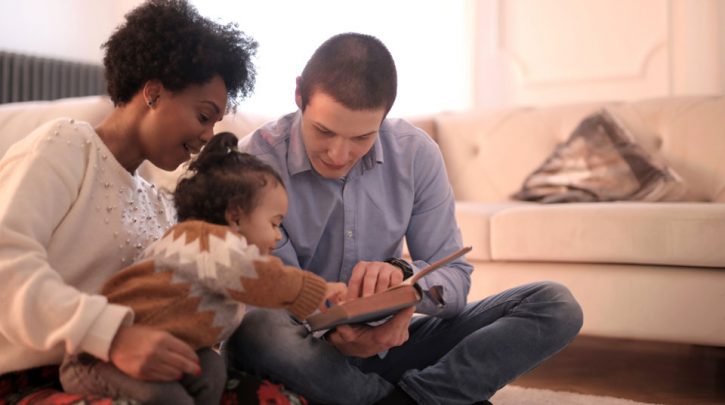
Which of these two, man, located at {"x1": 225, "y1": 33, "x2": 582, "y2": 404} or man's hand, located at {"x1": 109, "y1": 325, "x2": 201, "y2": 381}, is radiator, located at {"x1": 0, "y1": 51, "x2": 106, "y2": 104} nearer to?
man, located at {"x1": 225, "y1": 33, "x2": 582, "y2": 404}

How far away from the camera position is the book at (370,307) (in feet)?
3.55

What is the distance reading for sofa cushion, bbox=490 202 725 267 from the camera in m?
2.06

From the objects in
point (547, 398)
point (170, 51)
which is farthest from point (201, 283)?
point (547, 398)

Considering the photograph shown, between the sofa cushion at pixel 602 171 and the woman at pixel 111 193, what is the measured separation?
1525 mm

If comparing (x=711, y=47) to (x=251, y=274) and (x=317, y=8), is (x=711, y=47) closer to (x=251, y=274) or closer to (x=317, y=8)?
(x=317, y=8)

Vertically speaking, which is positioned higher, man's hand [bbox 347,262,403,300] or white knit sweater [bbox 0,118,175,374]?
white knit sweater [bbox 0,118,175,374]

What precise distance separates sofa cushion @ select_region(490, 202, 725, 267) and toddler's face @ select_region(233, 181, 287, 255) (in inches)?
50.1

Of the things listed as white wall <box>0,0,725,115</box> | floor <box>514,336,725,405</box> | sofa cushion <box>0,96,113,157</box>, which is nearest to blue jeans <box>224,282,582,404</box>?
floor <box>514,336,725,405</box>

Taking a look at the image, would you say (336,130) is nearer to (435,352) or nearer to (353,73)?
(353,73)

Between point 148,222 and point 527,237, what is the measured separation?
131cm

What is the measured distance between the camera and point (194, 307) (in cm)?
106

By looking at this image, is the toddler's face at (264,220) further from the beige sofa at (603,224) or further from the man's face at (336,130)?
the beige sofa at (603,224)

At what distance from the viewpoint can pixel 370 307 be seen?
43.3 inches

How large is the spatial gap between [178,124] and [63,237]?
24cm
